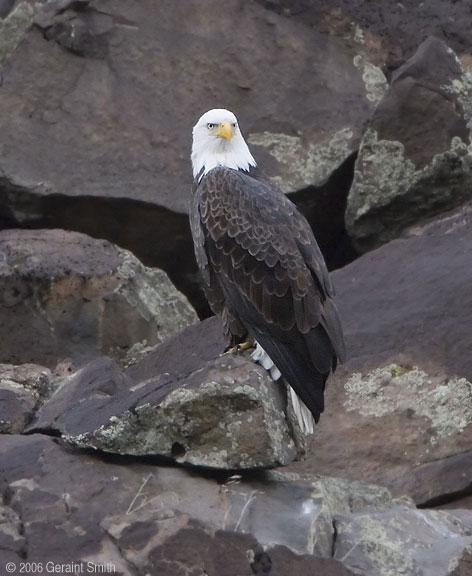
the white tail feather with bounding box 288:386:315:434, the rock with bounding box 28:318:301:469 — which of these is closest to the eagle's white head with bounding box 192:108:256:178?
the white tail feather with bounding box 288:386:315:434

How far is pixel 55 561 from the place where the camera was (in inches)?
238

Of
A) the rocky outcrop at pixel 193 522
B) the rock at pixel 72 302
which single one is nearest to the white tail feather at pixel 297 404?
the rocky outcrop at pixel 193 522

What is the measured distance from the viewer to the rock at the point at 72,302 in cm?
880

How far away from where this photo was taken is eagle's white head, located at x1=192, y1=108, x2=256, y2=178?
8.46 metres

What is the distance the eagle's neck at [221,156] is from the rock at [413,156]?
1132mm

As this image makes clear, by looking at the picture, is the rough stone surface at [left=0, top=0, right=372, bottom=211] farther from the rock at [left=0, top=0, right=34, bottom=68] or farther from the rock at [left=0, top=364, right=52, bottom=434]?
the rock at [left=0, top=364, right=52, bottom=434]

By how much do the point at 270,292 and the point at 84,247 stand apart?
1.69m

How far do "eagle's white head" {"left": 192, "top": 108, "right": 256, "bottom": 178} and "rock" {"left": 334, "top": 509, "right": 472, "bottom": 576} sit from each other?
233 centimetres

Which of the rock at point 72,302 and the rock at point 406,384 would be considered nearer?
the rock at point 406,384

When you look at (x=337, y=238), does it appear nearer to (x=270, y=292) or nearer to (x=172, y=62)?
(x=172, y=62)

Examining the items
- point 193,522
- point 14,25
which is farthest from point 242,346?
point 14,25

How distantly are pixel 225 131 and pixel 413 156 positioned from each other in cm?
151

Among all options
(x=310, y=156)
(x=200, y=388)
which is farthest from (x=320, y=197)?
(x=200, y=388)

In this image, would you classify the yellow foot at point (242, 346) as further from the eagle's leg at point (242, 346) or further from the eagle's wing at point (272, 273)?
the eagle's wing at point (272, 273)
